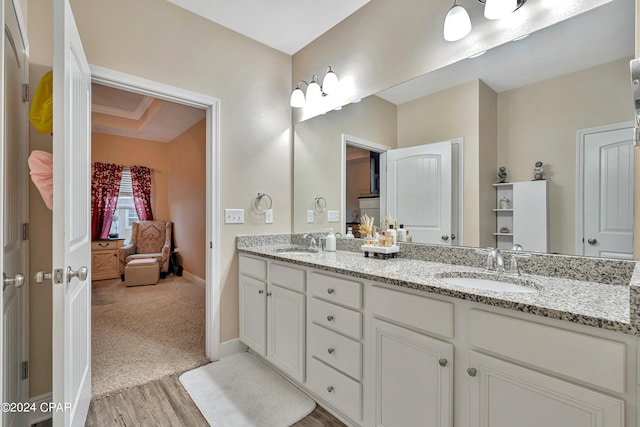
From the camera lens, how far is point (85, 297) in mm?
1619

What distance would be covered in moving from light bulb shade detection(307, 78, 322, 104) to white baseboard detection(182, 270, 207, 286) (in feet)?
10.9

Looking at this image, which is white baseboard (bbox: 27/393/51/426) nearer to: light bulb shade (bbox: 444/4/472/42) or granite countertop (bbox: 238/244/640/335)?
granite countertop (bbox: 238/244/640/335)

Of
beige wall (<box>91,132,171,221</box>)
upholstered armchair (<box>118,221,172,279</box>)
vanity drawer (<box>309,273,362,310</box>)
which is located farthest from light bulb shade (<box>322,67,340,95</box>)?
beige wall (<box>91,132,171,221</box>)

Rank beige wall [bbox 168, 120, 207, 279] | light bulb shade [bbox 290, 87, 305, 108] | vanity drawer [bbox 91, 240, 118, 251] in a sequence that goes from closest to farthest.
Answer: light bulb shade [bbox 290, 87, 305, 108] → beige wall [bbox 168, 120, 207, 279] → vanity drawer [bbox 91, 240, 118, 251]

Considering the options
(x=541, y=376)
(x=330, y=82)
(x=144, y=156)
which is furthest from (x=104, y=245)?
(x=541, y=376)

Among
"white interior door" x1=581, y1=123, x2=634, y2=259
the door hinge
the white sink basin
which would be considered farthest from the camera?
the door hinge

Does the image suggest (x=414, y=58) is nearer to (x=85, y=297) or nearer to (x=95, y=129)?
(x=85, y=297)

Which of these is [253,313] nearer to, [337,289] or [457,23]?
[337,289]

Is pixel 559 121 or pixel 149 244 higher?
pixel 559 121

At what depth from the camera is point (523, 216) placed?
1499mm

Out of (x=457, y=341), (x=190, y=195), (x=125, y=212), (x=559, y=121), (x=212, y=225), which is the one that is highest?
(x=559, y=121)

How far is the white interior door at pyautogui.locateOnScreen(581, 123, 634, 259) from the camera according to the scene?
1.21 m

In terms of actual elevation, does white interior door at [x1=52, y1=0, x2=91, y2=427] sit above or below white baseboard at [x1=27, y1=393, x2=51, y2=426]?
above

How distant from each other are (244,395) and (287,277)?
771mm
